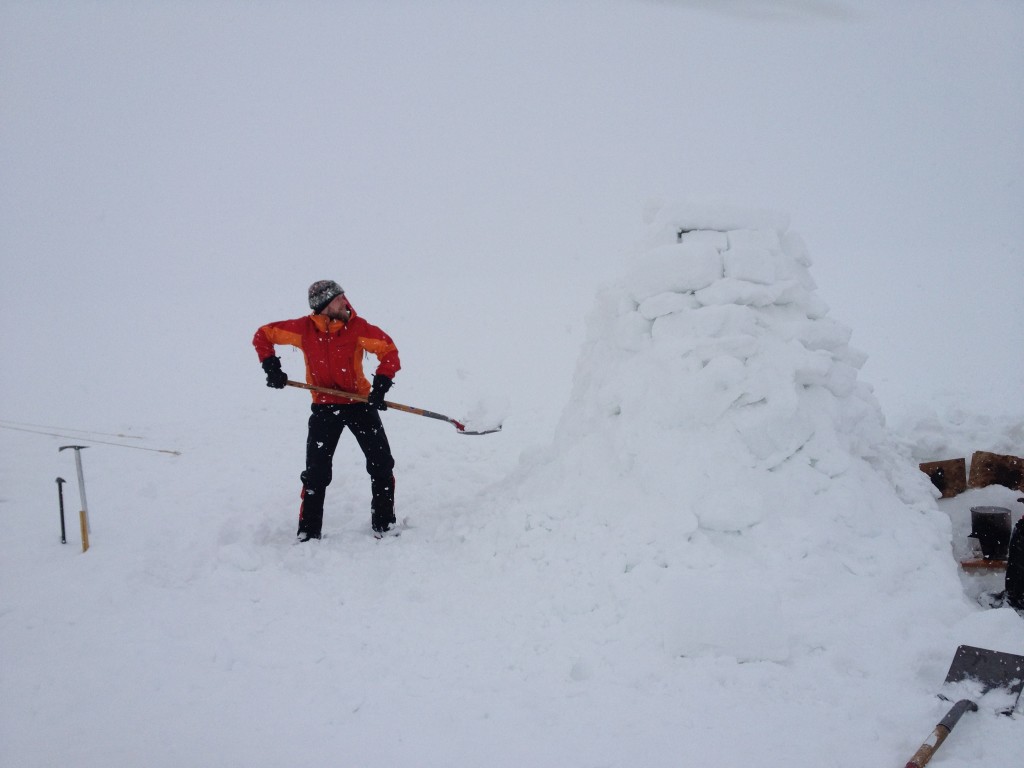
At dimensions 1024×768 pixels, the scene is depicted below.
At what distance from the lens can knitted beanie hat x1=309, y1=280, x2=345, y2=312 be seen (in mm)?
4410

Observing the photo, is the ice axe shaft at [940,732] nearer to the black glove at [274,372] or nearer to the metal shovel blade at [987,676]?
the metal shovel blade at [987,676]

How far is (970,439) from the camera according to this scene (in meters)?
5.42

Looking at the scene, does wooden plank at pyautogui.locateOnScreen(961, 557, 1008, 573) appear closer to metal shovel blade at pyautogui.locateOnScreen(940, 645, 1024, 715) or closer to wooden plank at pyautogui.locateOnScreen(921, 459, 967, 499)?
wooden plank at pyautogui.locateOnScreen(921, 459, 967, 499)

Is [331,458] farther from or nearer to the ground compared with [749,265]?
nearer to the ground

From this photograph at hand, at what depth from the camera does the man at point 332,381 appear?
4477 millimetres

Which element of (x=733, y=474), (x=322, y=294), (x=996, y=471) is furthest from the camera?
(x=996, y=471)

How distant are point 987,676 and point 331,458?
3.78 m

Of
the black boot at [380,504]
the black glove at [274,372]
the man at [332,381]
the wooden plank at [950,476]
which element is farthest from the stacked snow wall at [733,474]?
the black glove at [274,372]

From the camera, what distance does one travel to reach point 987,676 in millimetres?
2656

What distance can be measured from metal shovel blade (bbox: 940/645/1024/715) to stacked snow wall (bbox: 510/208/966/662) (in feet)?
1.27

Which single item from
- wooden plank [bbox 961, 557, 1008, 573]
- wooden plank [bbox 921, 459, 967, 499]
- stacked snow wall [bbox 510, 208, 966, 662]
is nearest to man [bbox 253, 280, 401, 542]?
stacked snow wall [bbox 510, 208, 966, 662]

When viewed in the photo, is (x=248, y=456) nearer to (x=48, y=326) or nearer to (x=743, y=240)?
(x=743, y=240)

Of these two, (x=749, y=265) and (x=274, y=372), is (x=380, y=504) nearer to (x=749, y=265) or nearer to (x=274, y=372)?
(x=274, y=372)

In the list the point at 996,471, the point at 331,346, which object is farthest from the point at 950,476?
the point at 331,346
